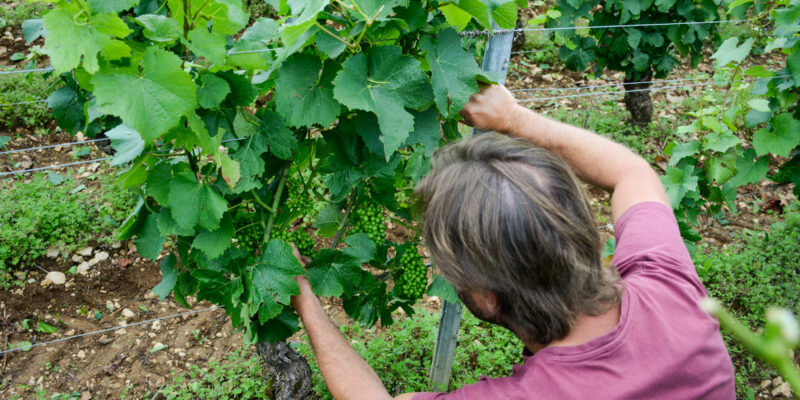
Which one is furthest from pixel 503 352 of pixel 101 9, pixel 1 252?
pixel 1 252

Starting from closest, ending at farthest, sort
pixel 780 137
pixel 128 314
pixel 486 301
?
pixel 486 301 → pixel 780 137 → pixel 128 314

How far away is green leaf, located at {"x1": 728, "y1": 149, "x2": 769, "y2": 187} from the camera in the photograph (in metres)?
3.23

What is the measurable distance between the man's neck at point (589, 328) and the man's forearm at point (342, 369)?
0.53 m

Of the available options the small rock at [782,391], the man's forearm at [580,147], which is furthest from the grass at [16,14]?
the small rock at [782,391]

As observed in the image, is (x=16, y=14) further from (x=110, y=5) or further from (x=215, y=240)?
(x=110, y=5)

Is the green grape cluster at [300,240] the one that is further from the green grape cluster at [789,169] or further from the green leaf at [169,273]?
the green grape cluster at [789,169]

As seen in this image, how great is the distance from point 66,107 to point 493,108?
6.14ft

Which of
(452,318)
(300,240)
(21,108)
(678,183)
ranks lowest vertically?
(21,108)

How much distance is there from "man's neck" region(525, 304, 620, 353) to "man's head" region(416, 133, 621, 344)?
15 millimetres

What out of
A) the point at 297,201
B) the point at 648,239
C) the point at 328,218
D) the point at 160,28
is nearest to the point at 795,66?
the point at 648,239

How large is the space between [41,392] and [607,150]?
3007 mm

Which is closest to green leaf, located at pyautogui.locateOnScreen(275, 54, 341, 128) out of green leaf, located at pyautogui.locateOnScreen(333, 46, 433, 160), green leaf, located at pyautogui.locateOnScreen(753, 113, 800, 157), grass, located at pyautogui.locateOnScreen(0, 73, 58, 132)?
green leaf, located at pyautogui.locateOnScreen(333, 46, 433, 160)

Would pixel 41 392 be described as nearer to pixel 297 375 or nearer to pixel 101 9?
pixel 297 375

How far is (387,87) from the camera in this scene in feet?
4.92
